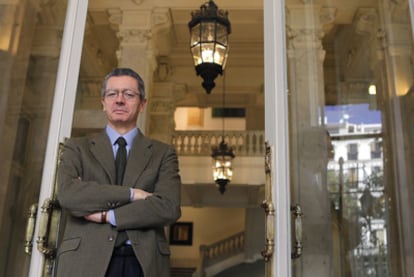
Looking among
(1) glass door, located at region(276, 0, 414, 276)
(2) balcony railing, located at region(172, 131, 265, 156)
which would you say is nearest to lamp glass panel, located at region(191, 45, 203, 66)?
(1) glass door, located at region(276, 0, 414, 276)

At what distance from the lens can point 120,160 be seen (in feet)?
7.92

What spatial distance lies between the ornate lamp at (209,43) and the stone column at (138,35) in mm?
3043

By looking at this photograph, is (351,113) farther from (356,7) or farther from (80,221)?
(80,221)

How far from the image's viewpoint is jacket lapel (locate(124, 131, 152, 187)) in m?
2.32

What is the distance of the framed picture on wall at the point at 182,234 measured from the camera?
1908 cm

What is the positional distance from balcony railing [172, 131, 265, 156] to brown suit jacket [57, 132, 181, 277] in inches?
429

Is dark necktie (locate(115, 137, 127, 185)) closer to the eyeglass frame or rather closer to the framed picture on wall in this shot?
the eyeglass frame

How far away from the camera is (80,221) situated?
7.27 ft

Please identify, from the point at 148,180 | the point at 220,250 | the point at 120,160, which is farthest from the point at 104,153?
the point at 220,250

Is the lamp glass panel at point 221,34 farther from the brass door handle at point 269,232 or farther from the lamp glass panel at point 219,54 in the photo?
the brass door handle at point 269,232

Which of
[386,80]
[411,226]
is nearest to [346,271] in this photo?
[411,226]

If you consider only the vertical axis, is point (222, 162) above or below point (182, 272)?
above

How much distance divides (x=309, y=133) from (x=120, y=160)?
151 cm

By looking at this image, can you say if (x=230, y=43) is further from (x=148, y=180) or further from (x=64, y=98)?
(x=148, y=180)
